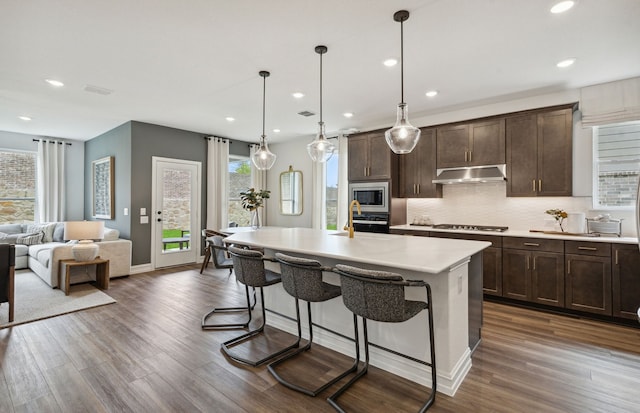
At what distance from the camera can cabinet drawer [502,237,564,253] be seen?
365 centimetres

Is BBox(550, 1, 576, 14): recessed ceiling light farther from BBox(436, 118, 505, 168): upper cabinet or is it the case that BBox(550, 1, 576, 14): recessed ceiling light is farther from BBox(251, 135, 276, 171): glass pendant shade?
BBox(251, 135, 276, 171): glass pendant shade

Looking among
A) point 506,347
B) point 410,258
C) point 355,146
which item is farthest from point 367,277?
point 355,146

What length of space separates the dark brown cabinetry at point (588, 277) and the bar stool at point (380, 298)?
2.57 meters

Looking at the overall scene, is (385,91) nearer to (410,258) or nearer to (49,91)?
(410,258)

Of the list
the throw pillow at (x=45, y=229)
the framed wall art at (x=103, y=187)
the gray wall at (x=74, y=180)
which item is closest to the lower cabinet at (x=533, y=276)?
the framed wall art at (x=103, y=187)

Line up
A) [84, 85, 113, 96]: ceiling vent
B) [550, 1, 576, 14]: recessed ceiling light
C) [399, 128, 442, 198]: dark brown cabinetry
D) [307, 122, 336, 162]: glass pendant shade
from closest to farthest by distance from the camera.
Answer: [550, 1, 576, 14]: recessed ceiling light < [307, 122, 336, 162]: glass pendant shade < [84, 85, 113, 96]: ceiling vent < [399, 128, 442, 198]: dark brown cabinetry

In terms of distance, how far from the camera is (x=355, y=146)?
18.4ft

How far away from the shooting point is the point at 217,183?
6750 millimetres

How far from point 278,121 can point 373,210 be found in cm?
230

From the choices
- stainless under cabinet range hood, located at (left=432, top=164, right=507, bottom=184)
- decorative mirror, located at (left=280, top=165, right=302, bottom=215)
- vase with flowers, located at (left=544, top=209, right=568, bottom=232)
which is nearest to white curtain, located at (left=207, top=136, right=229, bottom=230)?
decorative mirror, located at (left=280, top=165, right=302, bottom=215)

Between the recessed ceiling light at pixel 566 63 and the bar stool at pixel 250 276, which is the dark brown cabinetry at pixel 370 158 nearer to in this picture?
the recessed ceiling light at pixel 566 63

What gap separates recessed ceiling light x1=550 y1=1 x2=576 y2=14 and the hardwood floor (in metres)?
2.73

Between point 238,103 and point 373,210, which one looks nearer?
point 238,103

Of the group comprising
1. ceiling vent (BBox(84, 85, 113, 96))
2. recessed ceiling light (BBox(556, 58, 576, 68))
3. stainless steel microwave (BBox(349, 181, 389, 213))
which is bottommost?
stainless steel microwave (BBox(349, 181, 389, 213))
